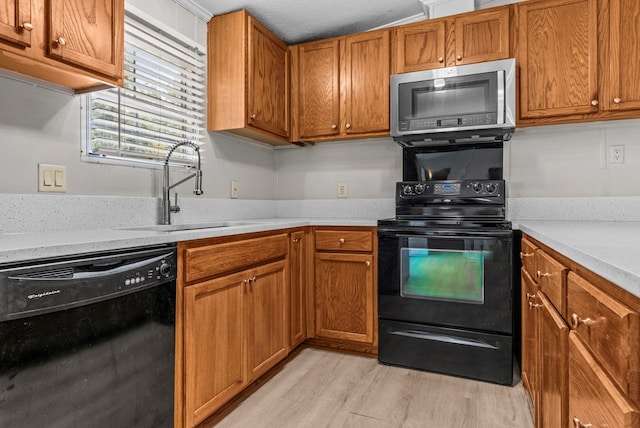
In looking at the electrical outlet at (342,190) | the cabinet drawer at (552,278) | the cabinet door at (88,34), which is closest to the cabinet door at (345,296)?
the electrical outlet at (342,190)

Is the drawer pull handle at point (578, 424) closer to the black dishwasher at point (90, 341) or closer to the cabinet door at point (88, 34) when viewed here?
the black dishwasher at point (90, 341)

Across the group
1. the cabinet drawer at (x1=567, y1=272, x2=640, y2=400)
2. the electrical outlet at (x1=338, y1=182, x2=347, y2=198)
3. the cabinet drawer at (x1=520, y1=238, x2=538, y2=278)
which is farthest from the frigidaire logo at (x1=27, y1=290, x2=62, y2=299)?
the electrical outlet at (x1=338, y1=182, x2=347, y2=198)

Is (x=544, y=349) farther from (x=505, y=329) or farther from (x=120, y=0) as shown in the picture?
(x=120, y=0)

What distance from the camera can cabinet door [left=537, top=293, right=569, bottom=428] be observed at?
1062 millimetres

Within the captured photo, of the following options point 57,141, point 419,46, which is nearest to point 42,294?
point 57,141

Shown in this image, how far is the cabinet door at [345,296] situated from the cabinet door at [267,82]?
0.99 metres

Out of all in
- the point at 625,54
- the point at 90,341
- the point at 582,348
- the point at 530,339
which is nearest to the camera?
the point at 582,348

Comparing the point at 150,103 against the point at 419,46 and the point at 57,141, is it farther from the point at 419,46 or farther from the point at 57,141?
the point at 419,46

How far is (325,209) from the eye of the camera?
10.3ft

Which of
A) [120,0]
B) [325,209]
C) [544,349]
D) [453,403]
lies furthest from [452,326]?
[120,0]

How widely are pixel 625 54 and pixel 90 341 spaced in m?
2.81

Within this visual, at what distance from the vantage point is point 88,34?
146 cm

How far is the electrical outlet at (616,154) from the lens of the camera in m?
2.35

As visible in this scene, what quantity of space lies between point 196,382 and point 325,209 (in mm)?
1817
